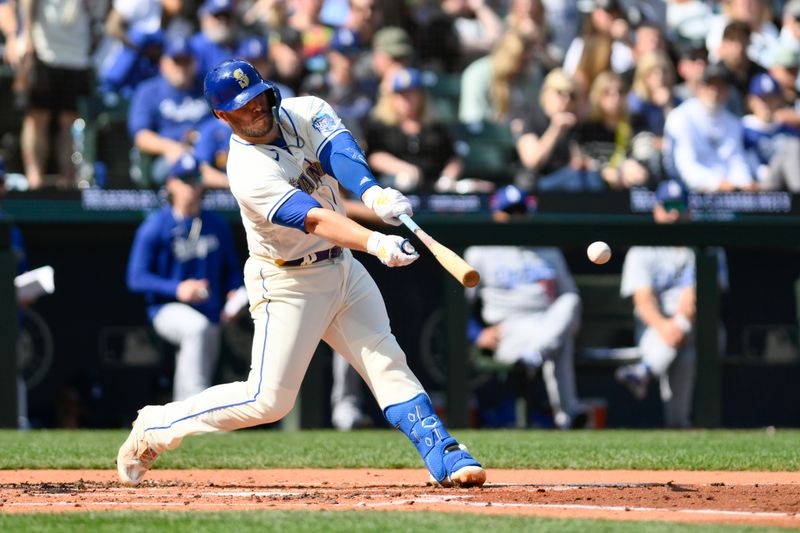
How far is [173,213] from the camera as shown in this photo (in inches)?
363

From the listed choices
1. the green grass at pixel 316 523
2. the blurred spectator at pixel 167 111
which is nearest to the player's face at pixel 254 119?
the green grass at pixel 316 523

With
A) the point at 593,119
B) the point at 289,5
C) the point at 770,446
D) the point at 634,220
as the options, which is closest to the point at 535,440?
the point at 770,446

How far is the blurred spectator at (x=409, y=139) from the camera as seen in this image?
10.0 meters

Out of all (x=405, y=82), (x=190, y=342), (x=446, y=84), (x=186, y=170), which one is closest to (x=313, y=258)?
(x=190, y=342)

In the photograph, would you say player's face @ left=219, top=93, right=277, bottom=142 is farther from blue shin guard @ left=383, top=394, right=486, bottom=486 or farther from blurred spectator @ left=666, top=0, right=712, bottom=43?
blurred spectator @ left=666, top=0, right=712, bottom=43

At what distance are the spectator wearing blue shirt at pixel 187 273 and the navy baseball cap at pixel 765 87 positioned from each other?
4.17 m

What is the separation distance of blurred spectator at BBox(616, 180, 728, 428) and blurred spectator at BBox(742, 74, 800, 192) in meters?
1.01

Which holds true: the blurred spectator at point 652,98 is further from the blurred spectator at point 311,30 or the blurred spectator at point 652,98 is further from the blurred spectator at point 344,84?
the blurred spectator at point 311,30

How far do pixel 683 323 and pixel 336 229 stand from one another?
4957 mm

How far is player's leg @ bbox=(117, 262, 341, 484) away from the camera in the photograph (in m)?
5.45

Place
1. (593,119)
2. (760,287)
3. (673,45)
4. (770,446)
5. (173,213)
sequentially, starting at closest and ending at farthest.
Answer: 1. (770,446)
2. (173,213)
3. (760,287)
4. (593,119)
5. (673,45)

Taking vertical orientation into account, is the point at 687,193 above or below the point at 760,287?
above

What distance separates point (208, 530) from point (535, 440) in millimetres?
4020

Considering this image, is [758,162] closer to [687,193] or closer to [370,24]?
[687,193]
